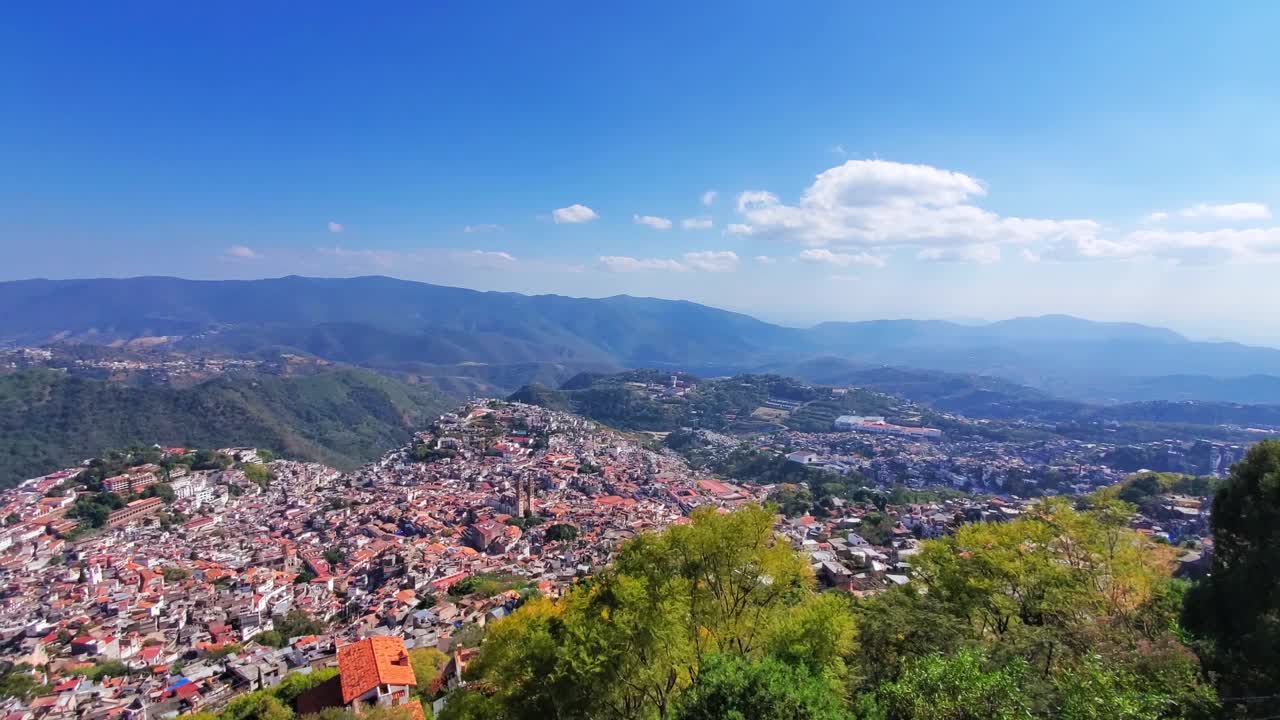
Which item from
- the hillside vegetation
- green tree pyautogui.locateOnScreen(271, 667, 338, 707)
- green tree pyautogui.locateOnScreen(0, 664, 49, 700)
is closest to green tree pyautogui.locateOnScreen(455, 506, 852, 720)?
the hillside vegetation

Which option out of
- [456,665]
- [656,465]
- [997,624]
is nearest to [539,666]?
[997,624]

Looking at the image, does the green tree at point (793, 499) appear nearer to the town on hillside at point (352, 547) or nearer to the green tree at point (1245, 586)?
the town on hillside at point (352, 547)

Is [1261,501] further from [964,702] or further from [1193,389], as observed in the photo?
[1193,389]

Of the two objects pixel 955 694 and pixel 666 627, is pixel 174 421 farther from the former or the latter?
pixel 955 694

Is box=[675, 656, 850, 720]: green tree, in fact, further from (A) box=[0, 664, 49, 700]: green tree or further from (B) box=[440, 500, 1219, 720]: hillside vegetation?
(A) box=[0, 664, 49, 700]: green tree

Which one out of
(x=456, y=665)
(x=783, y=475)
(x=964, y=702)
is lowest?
(x=783, y=475)

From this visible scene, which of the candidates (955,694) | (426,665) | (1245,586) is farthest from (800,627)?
(426,665)

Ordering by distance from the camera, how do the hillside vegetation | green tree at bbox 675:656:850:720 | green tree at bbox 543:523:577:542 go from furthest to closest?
green tree at bbox 543:523:577:542 < the hillside vegetation < green tree at bbox 675:656:850:720
